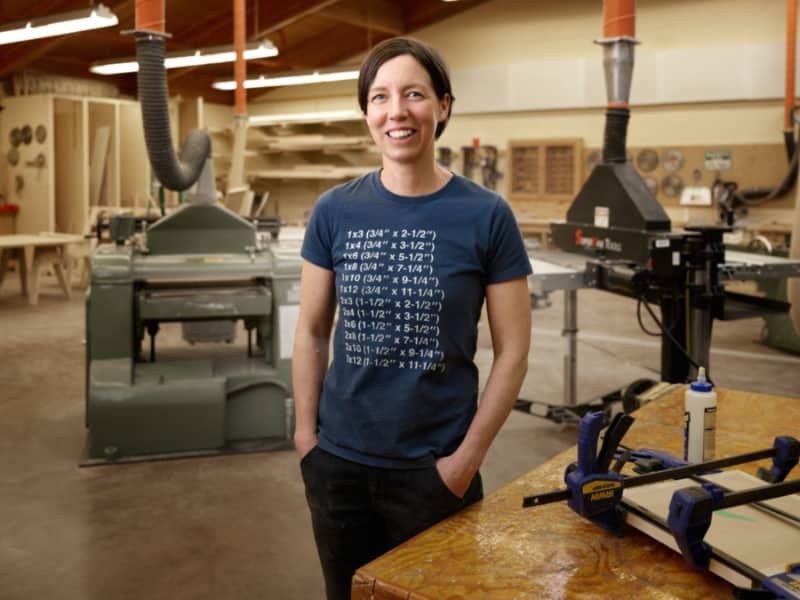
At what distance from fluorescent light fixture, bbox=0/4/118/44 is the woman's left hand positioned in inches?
248

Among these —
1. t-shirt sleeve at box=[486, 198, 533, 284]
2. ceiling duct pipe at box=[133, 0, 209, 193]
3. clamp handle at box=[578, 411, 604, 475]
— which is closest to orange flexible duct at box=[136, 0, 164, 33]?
ceiling duct pipe at box=[133, 0, 209, 193]

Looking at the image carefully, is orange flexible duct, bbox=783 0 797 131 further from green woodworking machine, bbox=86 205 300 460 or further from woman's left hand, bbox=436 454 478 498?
woman's left hand, bbox=436 454 478 498

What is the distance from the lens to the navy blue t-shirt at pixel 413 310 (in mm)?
1413

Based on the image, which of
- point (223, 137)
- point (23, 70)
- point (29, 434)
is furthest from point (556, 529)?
point (223, 137)

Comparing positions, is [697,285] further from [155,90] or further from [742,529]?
[155,90]

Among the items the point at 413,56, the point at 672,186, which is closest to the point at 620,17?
the point at 413,56

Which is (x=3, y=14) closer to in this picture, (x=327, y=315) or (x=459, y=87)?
(x=459, y=87)

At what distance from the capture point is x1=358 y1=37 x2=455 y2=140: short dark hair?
1411 mm

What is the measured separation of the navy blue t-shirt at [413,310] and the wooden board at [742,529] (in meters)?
0.34

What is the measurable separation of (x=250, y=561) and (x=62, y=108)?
29.8ft

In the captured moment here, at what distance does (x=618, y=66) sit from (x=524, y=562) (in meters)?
3.43

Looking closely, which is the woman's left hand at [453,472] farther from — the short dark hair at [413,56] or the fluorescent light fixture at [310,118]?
the fluorescent light fixture at [310,118]

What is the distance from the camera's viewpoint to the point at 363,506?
1479 millimetres

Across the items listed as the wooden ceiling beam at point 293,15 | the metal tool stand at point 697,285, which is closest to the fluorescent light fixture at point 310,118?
the wooden ceiling beam at point 293,15
